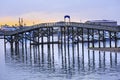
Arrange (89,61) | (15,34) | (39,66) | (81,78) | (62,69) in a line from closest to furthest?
(81,78), (62,69), (39,66), (89,61), (15,34)

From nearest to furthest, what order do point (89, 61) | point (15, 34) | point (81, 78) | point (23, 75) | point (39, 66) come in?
1. point (81, 78)
2. point (23, 75)
3. point (39, 66)
4. point (89, 61)
5. point (15, 34)

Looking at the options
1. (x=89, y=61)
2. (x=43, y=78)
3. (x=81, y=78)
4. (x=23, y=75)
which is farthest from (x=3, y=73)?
(x=89, y=61)

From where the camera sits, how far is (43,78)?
40188mm

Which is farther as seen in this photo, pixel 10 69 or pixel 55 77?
pixel 10 69

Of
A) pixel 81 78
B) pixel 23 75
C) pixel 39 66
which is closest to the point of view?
pixel 81 78

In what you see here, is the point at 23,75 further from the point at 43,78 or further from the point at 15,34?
the point at 15,34

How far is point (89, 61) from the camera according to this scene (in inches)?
2217

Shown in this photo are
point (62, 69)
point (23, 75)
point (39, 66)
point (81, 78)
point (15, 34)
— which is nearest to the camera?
point (81, 78)

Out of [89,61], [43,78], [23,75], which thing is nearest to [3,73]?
[23,75]

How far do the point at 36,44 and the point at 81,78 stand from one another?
57.8m

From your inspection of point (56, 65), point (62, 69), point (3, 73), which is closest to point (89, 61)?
point (56, 65)

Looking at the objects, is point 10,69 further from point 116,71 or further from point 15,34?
point 15,34

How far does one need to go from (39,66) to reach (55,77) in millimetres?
11337

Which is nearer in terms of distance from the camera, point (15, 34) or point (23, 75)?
point (23, 75)
